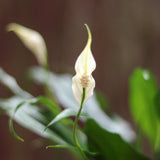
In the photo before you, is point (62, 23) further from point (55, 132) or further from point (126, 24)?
point (55, 132)

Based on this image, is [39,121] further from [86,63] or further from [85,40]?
[85,40]

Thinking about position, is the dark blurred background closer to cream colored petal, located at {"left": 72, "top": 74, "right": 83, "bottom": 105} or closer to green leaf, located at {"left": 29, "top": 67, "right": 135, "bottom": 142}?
green leaf, located at {"left": 29, "top": 67, "right": 135, "bottom": 142}

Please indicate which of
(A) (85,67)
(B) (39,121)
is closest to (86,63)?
(A) (85,67)

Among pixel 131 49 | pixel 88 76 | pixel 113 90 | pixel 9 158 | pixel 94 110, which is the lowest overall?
pixel 9 158

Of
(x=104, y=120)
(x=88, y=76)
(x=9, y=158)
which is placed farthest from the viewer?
(x=9, y=158)

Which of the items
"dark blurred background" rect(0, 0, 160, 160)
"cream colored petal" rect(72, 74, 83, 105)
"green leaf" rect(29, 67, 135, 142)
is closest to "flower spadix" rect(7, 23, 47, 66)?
"green leaf" rect(29, 67, 135, 142)

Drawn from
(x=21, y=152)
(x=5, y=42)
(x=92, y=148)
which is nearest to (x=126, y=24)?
(x=5, y=42)
